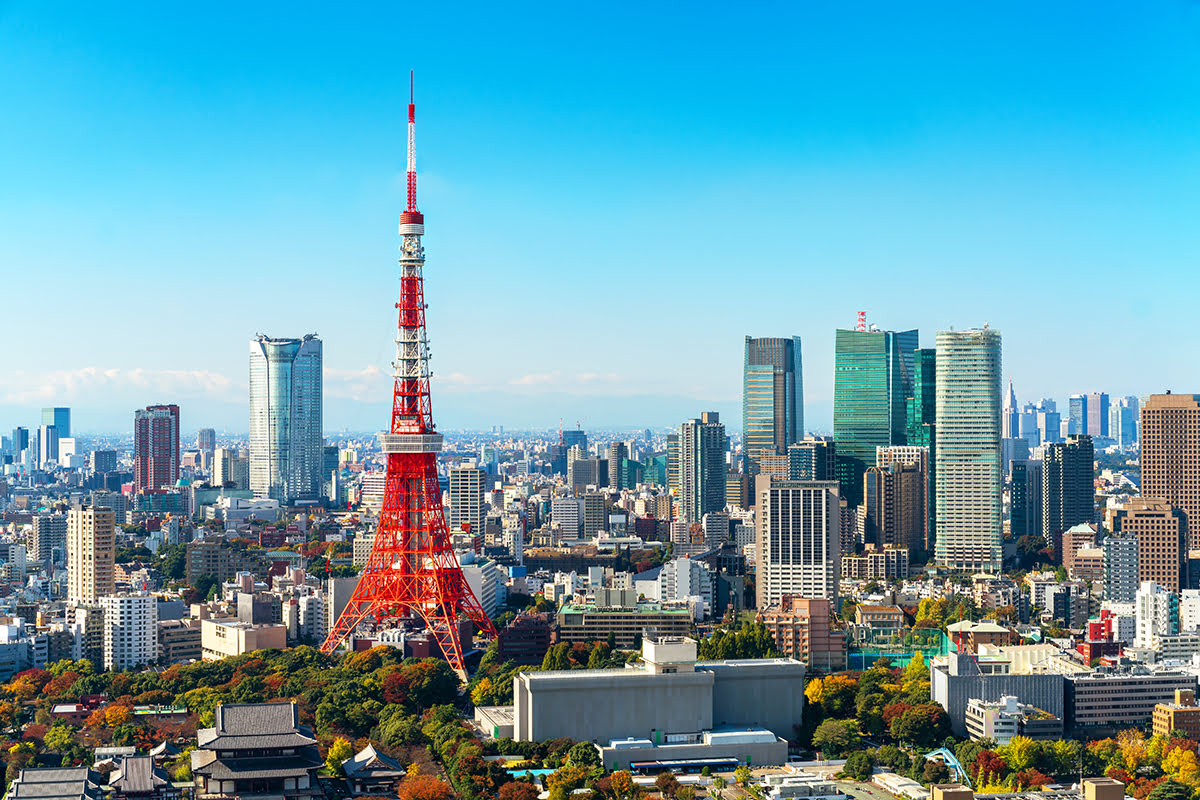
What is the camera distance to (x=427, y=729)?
16.6 metres

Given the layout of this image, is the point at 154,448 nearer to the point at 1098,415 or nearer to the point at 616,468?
the point at 616,468

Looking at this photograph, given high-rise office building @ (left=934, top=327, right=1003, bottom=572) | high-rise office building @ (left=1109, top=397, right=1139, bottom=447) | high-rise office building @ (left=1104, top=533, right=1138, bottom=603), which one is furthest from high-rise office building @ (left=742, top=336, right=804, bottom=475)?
high-rise office building @ (left=1109, top=397, right=1139, bottom=447)

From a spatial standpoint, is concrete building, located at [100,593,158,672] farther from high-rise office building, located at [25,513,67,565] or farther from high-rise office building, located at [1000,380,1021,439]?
high-rise office building, located at [1000,380,1021,439]

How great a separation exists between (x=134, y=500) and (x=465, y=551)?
2215 centimetres

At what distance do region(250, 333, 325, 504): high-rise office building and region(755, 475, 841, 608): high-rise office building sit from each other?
3219 centimetres

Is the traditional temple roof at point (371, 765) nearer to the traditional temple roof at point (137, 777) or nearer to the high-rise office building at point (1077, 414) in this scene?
the traditional temple roof at point (137, 777)

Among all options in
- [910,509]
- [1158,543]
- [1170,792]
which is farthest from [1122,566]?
[1170,792]

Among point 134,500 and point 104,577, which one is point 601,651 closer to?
point 104,577

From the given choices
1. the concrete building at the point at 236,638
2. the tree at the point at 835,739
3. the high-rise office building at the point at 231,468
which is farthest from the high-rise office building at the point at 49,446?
the tree at the point at 835,739

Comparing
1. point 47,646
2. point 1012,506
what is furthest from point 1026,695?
point 1012,506

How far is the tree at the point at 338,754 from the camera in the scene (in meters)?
15.0

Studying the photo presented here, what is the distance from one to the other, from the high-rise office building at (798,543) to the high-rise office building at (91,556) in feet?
36.8

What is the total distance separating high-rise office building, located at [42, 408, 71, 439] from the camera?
7406cm

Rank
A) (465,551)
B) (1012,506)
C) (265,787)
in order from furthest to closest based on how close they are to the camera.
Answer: (1012,506), (465,551), (265,787)
